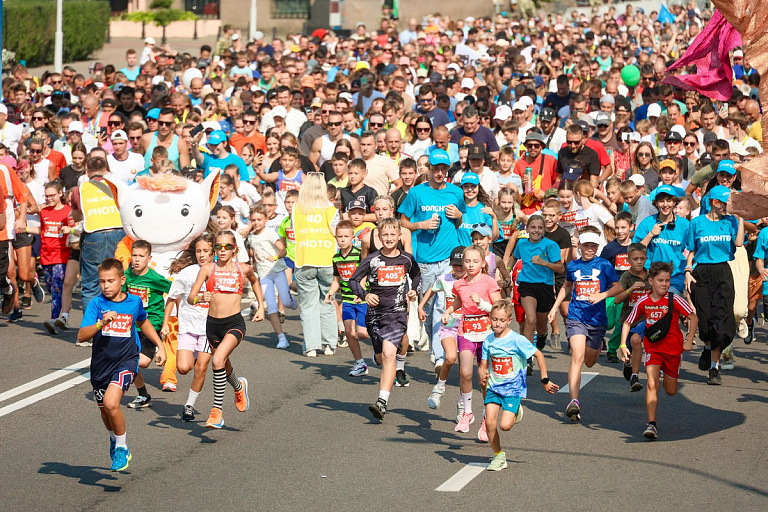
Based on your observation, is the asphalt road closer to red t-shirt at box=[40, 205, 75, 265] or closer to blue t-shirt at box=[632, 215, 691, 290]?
blue t-shirt at box=[632, 215, 691, 290]

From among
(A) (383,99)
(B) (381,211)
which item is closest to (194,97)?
(A) (383,99)

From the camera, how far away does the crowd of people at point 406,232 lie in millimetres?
10531

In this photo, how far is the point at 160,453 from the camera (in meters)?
9.48

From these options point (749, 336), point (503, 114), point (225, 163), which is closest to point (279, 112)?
point (225, 163)

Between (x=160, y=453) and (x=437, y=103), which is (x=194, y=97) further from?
(x=160, y=453)

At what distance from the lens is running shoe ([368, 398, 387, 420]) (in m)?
10.3

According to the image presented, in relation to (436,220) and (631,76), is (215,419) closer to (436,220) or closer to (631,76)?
(436,220)

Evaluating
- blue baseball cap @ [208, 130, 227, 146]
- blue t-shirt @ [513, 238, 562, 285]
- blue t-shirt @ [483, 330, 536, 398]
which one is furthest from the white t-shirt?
blue t-shirt @ [483, 330, 536, 398]

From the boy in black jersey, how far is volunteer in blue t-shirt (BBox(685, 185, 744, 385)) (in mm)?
2931

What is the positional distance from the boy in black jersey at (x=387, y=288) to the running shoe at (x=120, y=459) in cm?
278

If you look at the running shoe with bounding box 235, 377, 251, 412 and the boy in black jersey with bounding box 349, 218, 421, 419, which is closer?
the running shoe with bounding box 235, 377, 251, 412

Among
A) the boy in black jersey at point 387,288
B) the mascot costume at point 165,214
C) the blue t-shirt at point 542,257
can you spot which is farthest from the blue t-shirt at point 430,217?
the mascot costume at point 165,214

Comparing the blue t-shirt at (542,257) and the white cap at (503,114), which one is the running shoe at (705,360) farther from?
the white cap at (503,114)

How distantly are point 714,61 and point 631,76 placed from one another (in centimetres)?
1308
